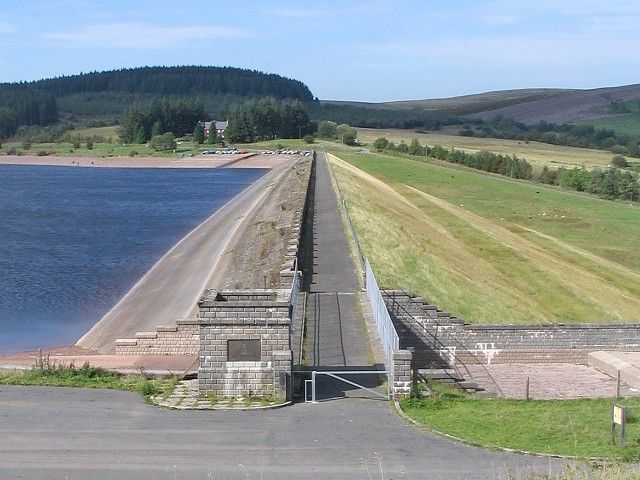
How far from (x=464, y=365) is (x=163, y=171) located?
12116 cm

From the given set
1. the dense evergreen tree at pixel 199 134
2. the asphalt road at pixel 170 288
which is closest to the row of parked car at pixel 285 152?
the dense evergreen tree at pixel 199 134

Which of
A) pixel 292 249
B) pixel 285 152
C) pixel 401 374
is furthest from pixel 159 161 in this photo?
pixel 401 374

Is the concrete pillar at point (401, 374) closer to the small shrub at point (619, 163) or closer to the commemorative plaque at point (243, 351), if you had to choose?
the commemorative plaque at point (243, 351)

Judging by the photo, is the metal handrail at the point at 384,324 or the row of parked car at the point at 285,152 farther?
the row of parked car at the point at 285,152

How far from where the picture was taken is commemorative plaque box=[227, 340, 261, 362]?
1473 centimetres

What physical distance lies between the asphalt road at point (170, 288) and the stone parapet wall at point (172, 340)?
5881 mm

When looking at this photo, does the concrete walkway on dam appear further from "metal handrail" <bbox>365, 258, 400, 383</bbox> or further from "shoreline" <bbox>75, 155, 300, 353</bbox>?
"shoreline" <bbox>75, 155, 300, 353</bbox>

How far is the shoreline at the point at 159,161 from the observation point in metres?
131

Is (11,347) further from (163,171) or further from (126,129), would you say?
(126,129)

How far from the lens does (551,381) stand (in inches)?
750

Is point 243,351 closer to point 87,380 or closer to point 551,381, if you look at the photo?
point 87,380

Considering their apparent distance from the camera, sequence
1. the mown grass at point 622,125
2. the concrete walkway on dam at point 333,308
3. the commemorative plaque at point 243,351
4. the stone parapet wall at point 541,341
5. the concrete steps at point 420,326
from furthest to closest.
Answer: the mown grass at point 622,125 < the stone parapet wall at point 541,341 < the concrete steps at point 420,326 < the concrete walkway on dam at point 333,308 < the commemorative plaque at point 243,351

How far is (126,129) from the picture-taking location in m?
176

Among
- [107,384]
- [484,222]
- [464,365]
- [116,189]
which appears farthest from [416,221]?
[116,189]
